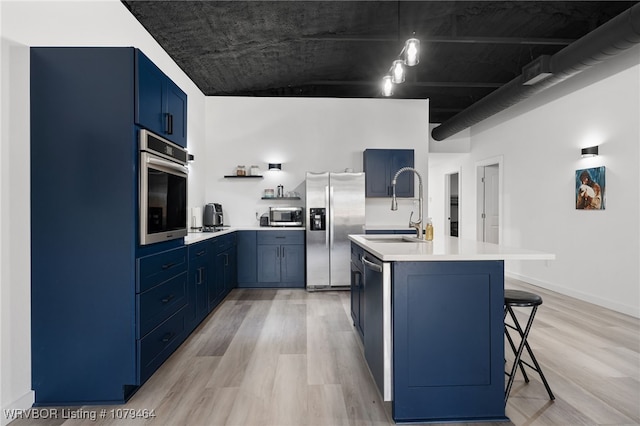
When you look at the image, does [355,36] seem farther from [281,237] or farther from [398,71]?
[281,237]

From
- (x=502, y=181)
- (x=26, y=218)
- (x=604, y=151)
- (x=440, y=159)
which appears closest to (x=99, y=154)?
(x=26, y=218)

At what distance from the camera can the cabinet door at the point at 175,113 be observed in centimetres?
268

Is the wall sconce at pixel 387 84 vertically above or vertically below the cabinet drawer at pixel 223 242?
above

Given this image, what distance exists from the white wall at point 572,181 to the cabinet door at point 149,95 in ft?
15.5

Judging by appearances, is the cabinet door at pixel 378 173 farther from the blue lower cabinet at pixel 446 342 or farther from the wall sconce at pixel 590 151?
the blue lower cabinet at pixel 446 342

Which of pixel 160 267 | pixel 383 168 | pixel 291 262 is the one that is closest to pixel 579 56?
pixel 383 168

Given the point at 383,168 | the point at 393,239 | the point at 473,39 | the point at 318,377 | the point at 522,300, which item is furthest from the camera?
the point at 383,168

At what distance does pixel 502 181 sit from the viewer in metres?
6.36

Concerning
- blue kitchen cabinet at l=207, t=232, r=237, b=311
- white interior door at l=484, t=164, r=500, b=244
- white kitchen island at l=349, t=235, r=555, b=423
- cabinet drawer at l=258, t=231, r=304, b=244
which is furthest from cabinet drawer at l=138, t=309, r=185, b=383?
white interior door at l=484, t=164, r=500, b=244

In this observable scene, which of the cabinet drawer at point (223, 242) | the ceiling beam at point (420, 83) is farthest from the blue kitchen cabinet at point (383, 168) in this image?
the cabinet drawer at point (223, 242)

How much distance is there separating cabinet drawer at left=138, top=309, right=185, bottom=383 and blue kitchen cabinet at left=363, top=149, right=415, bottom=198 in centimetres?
350

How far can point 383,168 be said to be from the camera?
18.4 feet

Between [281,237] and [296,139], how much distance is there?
5.49 feet

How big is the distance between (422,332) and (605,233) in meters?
3.64
